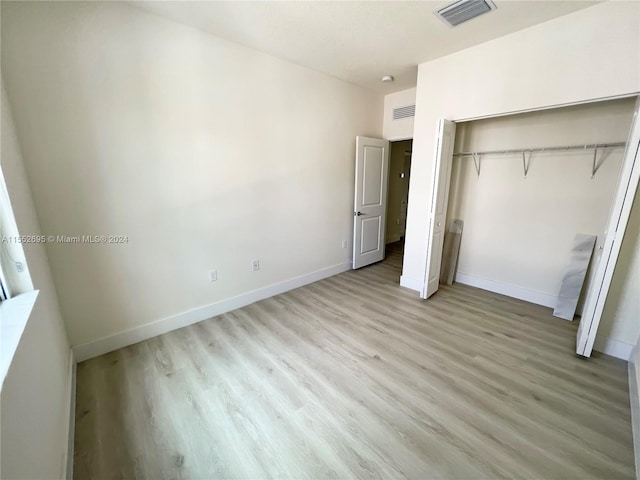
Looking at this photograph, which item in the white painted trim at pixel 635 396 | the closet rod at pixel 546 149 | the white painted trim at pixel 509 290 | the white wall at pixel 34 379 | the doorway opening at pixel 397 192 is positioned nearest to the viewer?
the white wall at pixel 34 379

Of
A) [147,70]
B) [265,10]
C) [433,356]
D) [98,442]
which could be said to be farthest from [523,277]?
[147,70]

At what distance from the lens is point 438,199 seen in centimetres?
307

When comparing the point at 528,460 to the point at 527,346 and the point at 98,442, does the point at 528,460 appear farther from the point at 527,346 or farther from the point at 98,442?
the point at 98,442

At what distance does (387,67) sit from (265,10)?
5.37 feet

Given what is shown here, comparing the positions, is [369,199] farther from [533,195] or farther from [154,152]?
[154,152]

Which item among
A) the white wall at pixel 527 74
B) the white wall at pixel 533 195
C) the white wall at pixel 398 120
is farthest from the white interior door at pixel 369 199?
the white wall at pixel 533 195

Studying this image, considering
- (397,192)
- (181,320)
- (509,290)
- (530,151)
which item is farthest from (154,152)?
(397,192)

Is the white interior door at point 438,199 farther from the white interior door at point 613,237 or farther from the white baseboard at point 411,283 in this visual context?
the white interior door at point 613,237

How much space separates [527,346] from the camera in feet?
7.95

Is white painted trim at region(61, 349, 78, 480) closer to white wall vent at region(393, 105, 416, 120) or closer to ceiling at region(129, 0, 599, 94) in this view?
ceiling at region(129, 0, 599, 94)

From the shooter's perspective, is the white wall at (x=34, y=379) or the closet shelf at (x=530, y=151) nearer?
the white wall at (x=34, y=379)

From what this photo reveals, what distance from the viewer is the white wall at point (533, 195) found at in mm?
2668

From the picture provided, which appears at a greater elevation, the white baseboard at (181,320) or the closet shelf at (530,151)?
the closet shelf at (530,151)

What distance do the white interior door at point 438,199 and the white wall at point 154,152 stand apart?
4.85 feet
